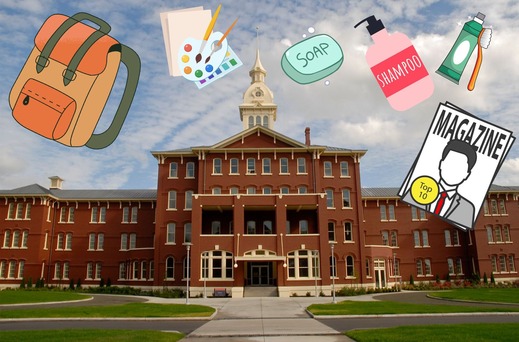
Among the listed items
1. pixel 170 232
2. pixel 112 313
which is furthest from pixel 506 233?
pixel 112 313

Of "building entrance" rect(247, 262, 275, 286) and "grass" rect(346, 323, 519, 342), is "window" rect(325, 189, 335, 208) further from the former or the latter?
"grass" rect(346, 323, 519, 342)

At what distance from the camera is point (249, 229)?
38250 millimetres

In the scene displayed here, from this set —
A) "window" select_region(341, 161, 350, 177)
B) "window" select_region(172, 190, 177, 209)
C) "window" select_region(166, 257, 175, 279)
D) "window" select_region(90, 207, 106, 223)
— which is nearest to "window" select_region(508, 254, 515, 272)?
"window" select_region(341, 161, 350, 177)

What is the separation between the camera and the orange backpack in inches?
202

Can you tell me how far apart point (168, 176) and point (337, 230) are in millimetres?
16694

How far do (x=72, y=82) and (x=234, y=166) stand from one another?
34.6m

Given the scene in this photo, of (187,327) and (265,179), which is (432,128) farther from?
(265,179)

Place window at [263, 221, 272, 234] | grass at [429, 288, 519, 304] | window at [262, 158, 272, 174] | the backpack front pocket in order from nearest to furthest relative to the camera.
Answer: the backpack front pocket < grass at [429, 288, 519, 304] < window at [263, 221, 272, 234] < window at [262, 158, 272, 174]

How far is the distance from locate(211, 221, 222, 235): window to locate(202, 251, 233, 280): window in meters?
4.50

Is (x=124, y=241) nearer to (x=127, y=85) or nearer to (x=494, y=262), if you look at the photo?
(x=494, y=262)

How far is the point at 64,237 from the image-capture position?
45188 millimetres

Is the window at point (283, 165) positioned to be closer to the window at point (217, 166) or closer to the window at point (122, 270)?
the window at point (217, 166)

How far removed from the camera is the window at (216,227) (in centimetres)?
3889

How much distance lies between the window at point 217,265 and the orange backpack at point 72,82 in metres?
29.7
